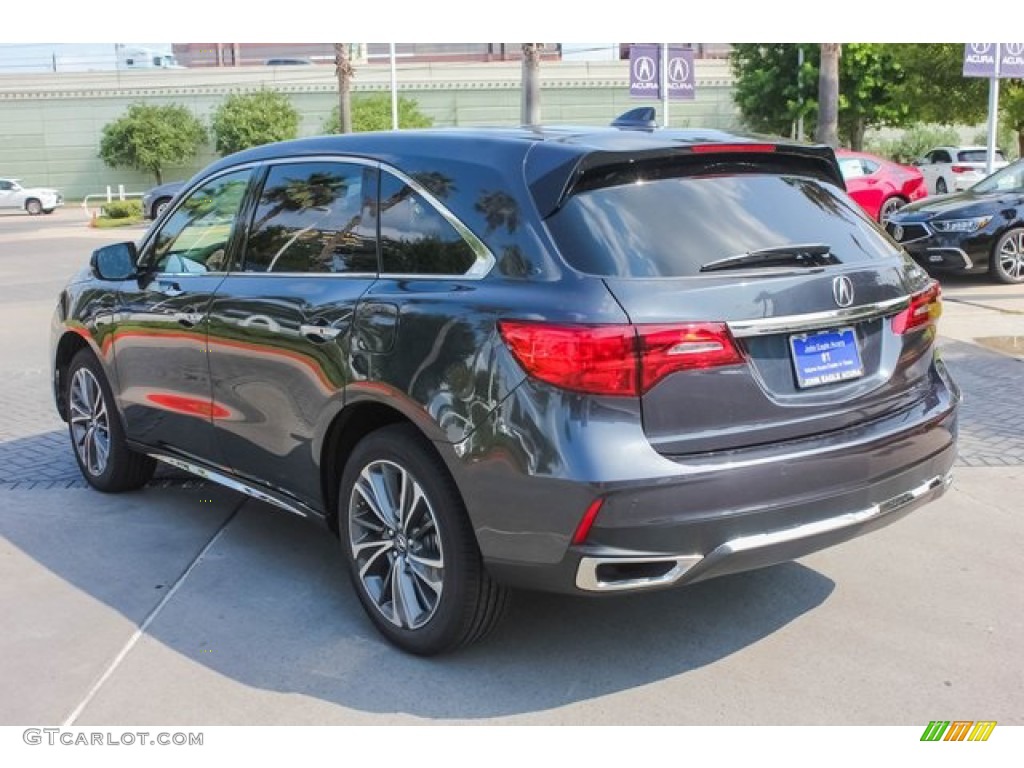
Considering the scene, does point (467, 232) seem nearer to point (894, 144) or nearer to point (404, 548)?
point (404, 548)

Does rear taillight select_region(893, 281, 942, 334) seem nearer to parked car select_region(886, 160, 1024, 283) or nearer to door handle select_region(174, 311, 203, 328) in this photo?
door handle select_region(174, 311, 203, 328)

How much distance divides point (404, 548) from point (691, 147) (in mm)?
1729

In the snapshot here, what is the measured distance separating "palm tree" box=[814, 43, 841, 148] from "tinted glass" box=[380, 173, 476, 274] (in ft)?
64.1

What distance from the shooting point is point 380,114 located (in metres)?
50.8

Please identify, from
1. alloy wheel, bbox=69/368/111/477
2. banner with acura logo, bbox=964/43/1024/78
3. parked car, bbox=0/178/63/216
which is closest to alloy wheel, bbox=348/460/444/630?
alloy wheel, bbox=69/368/111/477

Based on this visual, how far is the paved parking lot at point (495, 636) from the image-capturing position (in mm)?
3492

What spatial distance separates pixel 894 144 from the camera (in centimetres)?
5397

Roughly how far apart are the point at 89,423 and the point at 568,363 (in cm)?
370

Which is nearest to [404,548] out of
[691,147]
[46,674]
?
[46,674]

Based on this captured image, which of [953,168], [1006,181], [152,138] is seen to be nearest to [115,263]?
[1006,181]

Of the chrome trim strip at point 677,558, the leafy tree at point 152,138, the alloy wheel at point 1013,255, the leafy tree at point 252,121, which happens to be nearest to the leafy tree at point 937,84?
the alloy wheel at point 1013,255

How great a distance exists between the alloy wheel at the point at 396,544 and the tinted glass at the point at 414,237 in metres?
0.71

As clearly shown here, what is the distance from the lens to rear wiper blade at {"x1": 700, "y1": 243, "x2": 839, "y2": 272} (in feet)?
11.3

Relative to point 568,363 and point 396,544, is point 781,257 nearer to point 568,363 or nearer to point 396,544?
point 568,363
